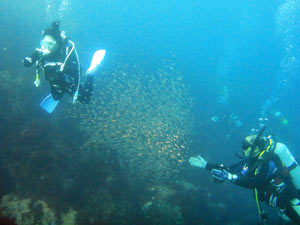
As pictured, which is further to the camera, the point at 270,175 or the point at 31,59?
the point at 270,175

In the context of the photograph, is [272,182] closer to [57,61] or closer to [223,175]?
[223,175]

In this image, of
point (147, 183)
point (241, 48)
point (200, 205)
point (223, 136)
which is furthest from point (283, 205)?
point (241, 48)

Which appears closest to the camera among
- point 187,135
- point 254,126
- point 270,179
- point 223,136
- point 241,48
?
point 270,179

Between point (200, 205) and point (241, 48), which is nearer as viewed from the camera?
point (200, 205)

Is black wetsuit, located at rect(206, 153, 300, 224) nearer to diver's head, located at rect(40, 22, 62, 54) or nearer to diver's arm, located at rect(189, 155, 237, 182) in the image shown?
diver's arm, located at rect(189, 155, 237, 182)

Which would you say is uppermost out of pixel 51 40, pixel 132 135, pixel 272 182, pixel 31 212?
pixel 132 135

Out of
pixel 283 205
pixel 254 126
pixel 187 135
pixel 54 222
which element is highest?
pixel 254 126

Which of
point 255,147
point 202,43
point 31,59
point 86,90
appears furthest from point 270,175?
point 202,43

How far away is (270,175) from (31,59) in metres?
5.39

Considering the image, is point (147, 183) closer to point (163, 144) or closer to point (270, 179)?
point (163, 144)

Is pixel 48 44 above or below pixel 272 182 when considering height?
above

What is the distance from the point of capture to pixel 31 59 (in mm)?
3938

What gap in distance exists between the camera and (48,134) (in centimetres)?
904

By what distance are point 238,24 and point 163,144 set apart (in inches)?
2325
